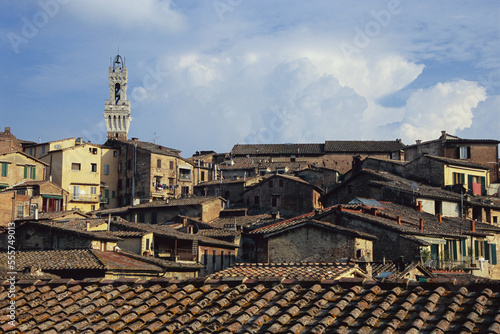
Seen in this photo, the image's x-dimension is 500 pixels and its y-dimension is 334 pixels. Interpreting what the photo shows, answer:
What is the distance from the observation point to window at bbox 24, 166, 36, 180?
72.2 metres

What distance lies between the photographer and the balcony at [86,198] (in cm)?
7663

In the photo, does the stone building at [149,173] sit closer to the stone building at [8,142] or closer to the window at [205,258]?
the stone building at [8,142]

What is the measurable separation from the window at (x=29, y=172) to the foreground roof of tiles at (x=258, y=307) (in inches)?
2561

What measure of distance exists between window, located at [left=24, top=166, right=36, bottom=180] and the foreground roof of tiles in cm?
6505

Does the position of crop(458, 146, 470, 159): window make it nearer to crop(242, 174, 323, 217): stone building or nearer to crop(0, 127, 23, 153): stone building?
crop(242, 174, 323, 217): stone building

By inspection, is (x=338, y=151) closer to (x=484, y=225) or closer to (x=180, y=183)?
(x=180, y=183)

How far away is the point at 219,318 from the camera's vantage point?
28.4 ft

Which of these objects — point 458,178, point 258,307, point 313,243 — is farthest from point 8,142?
point 258,307

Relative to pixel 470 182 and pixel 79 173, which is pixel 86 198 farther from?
pixel 470 182

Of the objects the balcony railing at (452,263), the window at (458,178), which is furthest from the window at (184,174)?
the balcony railing at (452,263)

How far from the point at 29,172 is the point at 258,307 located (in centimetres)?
6817

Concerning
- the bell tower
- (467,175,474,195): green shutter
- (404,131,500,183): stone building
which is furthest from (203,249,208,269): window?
the bell tower

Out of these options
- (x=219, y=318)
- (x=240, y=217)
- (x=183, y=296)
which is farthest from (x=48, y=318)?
(x=240, y=217)

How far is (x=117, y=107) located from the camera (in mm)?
119000
